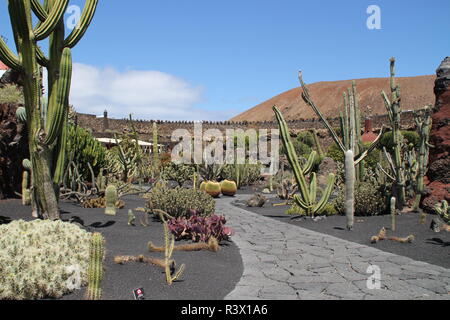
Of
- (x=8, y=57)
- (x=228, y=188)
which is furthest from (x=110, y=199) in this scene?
(x=228, y=188)

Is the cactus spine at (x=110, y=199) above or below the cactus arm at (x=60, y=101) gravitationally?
below

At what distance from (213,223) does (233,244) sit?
0.47 meters

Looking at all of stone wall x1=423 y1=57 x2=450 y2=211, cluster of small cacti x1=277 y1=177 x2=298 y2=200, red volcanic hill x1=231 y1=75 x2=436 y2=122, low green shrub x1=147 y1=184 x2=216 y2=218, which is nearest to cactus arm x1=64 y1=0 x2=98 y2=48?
low green shrub x1=147 y1=184 x2=216 y2=218

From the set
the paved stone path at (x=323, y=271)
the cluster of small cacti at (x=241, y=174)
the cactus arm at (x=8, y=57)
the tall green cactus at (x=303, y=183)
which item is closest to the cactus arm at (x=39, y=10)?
the cactus arm at (x=8, y=57)

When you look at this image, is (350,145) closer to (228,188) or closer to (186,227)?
(186,227)

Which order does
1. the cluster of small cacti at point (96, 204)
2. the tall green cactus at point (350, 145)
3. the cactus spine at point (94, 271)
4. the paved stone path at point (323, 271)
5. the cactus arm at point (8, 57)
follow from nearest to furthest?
1. the cactus spine at point (94, 271)
2. the paved stone path at point (323, 271)
3. the cactus arm at point (8, 57)
4. the tall green cactus at point (350, 145)
5. the cluster of small cacti at point (96, 204)

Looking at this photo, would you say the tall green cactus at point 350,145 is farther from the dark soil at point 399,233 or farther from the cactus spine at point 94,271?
the cactus spine at point 94,271

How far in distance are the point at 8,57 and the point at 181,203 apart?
367 cm

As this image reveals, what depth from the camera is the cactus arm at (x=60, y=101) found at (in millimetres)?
5441

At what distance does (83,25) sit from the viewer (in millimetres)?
5938

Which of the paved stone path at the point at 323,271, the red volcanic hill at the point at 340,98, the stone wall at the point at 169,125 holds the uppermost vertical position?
the red volcanic hill at the point at 340,98

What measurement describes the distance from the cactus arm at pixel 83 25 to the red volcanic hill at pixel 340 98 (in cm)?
5955
